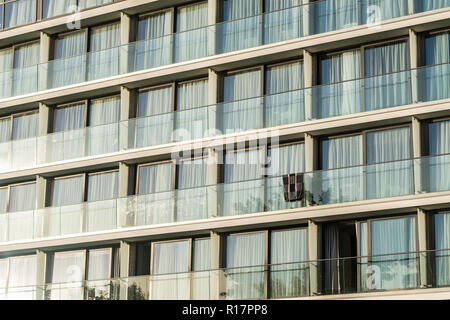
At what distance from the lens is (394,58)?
36.1m

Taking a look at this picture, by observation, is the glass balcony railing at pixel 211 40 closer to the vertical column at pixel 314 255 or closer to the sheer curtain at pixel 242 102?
the sheer curtain at pixel 242 102

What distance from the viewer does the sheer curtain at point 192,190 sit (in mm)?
38125


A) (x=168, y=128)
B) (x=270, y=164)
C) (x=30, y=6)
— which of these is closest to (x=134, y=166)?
(x=168, y=128)

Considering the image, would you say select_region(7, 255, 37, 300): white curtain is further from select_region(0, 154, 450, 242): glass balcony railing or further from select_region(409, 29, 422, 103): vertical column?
select_region(409, 29, 422, 103): vertical column

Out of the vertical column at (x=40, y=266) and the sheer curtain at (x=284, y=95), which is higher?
the sheer curtain at (x=284, y=95)

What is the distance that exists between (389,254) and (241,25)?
973 centimetres

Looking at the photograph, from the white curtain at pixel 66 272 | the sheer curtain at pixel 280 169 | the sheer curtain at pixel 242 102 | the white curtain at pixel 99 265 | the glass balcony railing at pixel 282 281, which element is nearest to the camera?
the glass balcony railing at pixel 282 281

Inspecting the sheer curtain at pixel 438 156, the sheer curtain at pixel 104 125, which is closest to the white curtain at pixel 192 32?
the sheer curtain at pixel 104 125

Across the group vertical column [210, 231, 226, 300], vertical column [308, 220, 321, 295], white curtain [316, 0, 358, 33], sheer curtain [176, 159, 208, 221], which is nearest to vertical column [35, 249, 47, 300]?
sheer curtain [176, 159, 208, 221]

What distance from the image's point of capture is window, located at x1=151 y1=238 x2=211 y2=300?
37.2 metres

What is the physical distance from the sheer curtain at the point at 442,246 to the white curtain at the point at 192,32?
10317 millimetres

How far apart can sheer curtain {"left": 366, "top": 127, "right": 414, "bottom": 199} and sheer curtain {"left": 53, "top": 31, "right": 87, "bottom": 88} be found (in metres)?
11.9

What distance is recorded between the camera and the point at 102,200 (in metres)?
40.2
